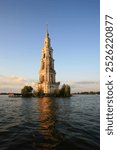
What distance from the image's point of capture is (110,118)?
9.45 m

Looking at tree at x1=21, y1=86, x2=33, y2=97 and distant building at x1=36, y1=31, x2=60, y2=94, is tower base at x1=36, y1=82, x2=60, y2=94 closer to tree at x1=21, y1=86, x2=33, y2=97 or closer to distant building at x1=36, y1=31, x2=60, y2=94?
distant building at x1=36, y1=31, x2=60, y2=94

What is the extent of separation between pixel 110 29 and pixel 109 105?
3.78m

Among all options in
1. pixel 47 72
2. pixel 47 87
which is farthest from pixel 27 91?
pixel 47 72

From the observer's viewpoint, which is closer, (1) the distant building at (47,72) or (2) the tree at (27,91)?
(1) the distant building at (47,72)

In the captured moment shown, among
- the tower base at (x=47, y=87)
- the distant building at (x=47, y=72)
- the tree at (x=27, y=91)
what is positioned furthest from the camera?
the tree at (x=27, y=91)

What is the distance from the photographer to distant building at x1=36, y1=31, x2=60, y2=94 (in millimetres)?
137250

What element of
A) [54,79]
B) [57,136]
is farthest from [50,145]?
[54,79]

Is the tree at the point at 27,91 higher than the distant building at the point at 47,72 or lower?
lower

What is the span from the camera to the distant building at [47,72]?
137250 mm

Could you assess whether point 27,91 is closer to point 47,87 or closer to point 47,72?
point 47,87

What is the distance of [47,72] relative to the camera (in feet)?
461

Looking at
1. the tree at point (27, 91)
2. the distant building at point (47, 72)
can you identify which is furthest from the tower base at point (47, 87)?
the tree at point (27, 91)

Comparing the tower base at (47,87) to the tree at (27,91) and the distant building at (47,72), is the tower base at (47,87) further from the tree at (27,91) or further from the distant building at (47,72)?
the tree at (27,91)

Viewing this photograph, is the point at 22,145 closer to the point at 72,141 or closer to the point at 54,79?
the point at 72,141
